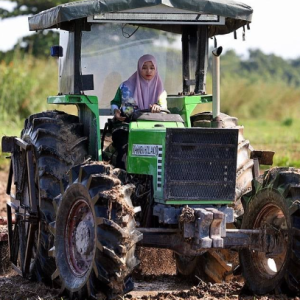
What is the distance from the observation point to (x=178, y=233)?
803 cm

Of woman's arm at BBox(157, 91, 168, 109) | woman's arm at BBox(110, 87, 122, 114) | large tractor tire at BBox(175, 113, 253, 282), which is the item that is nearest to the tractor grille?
large tractor tire at BBox(175, 113, 253, 282)

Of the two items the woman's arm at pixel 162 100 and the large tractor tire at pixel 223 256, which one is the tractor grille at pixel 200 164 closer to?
the large tractor tire at pixel 223 256

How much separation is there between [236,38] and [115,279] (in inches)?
129

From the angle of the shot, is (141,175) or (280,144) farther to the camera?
(280,144)

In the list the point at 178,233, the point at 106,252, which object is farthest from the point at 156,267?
the point at 106,252

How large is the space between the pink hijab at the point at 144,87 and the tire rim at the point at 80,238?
142cm

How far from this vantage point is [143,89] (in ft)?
30.0

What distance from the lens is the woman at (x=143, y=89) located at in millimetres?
9078

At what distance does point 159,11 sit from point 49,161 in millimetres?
1795

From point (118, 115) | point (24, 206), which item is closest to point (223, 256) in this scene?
point (118, 115)

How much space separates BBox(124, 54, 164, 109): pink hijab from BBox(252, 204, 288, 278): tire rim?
1.61 m

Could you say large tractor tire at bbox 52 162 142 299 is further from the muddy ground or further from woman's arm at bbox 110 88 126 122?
woman's arm at bbox 110 88 126 122

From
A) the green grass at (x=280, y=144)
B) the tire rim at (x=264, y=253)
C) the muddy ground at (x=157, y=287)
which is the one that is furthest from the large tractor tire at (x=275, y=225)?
the green grass at (x=280, y=144)

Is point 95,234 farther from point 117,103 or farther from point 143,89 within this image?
point 143,89
